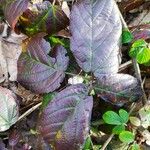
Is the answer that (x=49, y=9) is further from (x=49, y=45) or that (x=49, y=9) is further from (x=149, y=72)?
(x=149, y=72)

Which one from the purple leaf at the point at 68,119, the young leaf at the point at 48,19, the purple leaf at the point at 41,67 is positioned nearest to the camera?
the purple leaf at the point at 68,119

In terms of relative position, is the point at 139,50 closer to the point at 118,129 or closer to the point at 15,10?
the point at 118,129

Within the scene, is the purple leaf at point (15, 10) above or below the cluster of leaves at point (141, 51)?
above

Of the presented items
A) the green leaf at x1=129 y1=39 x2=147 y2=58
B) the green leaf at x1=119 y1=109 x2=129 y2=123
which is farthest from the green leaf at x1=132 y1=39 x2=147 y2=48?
the green leaf at x1=119 y1=109 x2=129 y2=123

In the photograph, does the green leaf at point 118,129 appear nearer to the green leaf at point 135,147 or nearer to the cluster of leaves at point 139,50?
the green leaf at point 135,147

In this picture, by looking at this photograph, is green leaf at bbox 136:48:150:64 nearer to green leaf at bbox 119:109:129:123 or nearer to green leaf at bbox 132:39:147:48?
green leaf at bbox 132:39:147:48

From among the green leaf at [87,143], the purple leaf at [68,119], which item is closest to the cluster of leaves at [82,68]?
the purple leaf at [68,119]

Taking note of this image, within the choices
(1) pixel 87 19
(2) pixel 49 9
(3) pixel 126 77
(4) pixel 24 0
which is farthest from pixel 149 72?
(4) pixel 24 0
